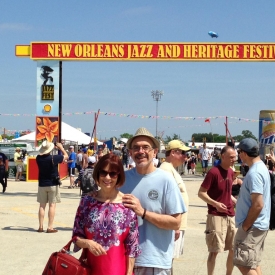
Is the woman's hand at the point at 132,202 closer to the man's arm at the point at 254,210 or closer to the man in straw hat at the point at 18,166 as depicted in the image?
the man's arm at the point at 254,210

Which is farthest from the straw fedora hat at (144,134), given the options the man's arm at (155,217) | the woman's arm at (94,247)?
the woman's arm at (94,247)

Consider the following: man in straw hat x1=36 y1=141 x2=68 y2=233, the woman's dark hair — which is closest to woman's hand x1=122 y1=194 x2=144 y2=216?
the woman's dark hair

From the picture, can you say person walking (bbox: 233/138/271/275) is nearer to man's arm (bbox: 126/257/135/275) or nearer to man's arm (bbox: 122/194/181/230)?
man's arm (bbox: 122/194/181/230)

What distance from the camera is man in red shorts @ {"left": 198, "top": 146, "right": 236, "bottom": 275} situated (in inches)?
262

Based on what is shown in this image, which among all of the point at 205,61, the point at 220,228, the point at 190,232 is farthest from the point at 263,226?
the point at 205,61

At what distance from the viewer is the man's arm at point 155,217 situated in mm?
3892

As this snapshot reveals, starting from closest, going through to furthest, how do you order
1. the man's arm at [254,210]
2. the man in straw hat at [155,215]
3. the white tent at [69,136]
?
1. the man in straw hat at [155,215]
2. the man's arm at [254,210]
3. the white tent at [69,136]

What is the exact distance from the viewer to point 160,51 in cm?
1817

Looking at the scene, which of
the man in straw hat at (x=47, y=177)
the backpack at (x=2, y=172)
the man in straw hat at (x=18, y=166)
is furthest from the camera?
the man in straw hat at (x=18, y=166)

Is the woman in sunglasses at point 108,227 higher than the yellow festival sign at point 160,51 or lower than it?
lower

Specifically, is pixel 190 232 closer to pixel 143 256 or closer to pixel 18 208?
pixel 18 208

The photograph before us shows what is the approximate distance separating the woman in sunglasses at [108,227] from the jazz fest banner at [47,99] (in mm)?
14997

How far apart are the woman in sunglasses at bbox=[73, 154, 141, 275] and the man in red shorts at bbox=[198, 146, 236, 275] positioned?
114 inches

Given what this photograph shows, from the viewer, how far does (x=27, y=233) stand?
1053 centimetres
